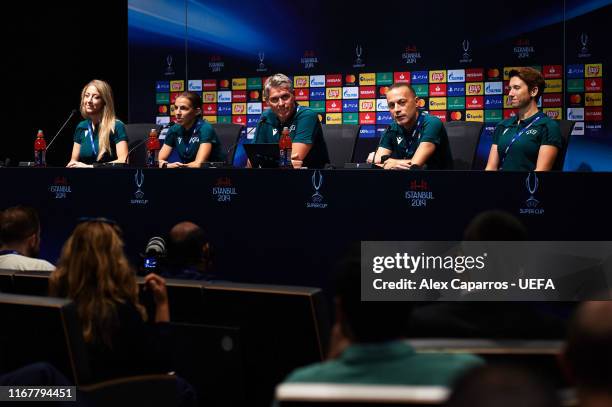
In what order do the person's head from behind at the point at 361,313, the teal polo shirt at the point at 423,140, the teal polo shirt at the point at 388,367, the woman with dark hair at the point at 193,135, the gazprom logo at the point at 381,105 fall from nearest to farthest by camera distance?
the teal polo shirt at the point at 388,367 < the person's head from behind at the point at 361,313 < the teal polo shirt at the point at 423,140 < the woman with dark hair at the point at 193,135 < the gazprom logo at the point at 381,105

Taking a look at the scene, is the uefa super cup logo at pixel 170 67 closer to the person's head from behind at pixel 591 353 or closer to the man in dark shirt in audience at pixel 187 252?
the man in dark shirt in audience at pixel 187 252

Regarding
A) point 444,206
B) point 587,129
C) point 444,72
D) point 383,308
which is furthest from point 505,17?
point 383,308

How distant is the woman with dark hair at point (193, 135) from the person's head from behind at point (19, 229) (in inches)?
92.5

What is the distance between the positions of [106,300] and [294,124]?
3417 millimetres

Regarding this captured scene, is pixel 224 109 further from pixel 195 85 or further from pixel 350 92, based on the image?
pixel 350 92

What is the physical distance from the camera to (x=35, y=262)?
3752 mm

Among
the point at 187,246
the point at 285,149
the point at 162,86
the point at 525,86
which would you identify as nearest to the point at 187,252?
the point at 187,246

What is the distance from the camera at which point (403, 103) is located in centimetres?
571

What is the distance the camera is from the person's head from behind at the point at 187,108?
249 inches

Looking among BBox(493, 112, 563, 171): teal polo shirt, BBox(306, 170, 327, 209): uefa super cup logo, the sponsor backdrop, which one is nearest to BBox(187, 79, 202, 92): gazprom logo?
the sponsor backdrop

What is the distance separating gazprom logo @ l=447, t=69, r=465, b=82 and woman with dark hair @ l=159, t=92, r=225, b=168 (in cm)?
245

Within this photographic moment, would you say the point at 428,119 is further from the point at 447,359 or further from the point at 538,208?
the point at 447,359

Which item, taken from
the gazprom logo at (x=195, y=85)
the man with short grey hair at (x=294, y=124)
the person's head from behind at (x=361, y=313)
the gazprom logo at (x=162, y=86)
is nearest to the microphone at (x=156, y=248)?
the man with short grey hair at (x=294, y=124)

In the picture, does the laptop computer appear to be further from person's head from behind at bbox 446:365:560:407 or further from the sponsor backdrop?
person's head from behind at bbox 446:365:560:407
